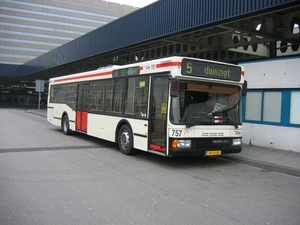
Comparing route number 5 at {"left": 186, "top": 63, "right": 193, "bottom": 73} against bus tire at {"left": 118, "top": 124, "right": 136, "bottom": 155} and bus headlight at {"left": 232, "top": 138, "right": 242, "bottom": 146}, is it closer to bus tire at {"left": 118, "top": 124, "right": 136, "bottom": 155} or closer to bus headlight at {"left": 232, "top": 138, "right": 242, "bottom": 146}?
bus headlight at {"left": 232, "top": 138, "right": 242, "bottom": 146}

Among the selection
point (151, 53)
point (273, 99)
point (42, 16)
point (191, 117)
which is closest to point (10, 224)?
point (191, 117)

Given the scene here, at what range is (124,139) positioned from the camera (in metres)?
9.62

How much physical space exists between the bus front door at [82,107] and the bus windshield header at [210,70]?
5.90m

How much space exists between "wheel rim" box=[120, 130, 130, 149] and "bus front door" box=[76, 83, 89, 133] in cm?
313

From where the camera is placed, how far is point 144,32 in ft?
45.4

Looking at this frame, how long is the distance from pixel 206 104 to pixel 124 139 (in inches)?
120

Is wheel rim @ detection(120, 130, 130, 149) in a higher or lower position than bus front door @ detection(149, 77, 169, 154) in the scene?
lower

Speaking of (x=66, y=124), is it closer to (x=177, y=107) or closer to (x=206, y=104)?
(x=177, y=107)

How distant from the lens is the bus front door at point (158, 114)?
780cm

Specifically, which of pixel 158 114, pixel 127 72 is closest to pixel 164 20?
pixel 127 72

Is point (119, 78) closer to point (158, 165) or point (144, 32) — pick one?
point (158, 165)

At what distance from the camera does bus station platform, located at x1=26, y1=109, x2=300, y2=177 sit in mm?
8047


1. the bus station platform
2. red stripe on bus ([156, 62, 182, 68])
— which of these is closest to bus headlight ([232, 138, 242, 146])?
the bus station platform

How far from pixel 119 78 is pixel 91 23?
400ft
